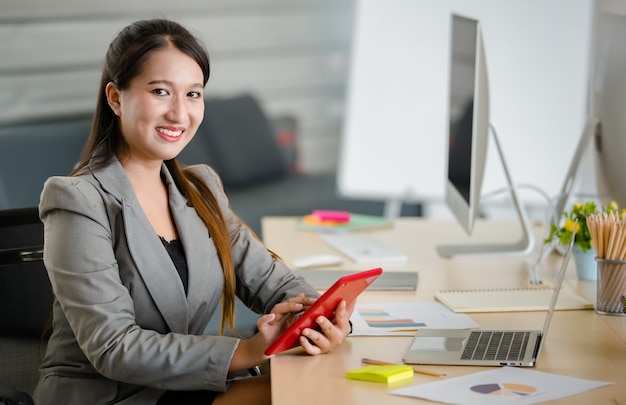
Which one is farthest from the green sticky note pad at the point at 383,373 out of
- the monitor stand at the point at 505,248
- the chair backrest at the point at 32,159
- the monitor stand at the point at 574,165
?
the chair backrest at the point at 32,159

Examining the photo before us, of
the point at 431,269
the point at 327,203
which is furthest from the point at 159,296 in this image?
the point at 327,203

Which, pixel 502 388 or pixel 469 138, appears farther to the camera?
pixel 469 138

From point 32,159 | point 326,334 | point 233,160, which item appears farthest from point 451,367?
point 233,160

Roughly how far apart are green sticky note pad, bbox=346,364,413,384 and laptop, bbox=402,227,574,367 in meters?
0.08

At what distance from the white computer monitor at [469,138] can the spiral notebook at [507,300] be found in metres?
0.28

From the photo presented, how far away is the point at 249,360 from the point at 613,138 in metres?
1.08

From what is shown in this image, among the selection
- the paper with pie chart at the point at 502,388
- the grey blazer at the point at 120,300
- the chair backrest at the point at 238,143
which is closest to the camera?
the paper with pie chart at the point at 502,388

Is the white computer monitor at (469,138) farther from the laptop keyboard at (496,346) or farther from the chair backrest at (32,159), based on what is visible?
the chair backrest at (32,159)

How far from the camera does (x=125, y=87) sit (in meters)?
1.64

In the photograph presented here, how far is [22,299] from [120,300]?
1.02 feet

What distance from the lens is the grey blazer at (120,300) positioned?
144cm

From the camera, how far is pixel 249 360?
145 cm

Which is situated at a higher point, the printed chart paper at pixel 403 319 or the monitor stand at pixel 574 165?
the monitor stand at pixel 574 165

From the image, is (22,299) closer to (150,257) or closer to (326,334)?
(150,257)
